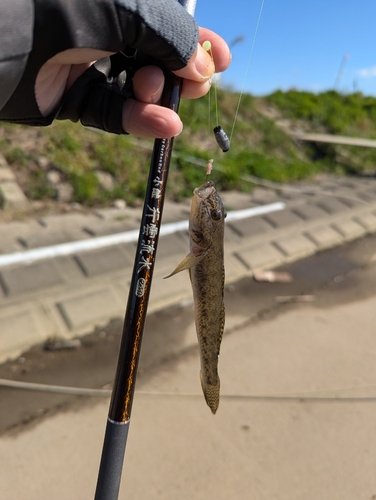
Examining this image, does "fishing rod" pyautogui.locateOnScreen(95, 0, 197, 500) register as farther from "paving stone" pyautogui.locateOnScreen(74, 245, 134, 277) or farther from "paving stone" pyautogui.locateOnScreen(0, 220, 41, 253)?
"paving stone" pyautogui.locateOnScreen(0, 220, 41, 253)

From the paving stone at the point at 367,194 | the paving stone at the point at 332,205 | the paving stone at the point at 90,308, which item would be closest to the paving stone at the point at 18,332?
the paving stone at the point at 90,308

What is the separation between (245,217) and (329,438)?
3344 millimetres

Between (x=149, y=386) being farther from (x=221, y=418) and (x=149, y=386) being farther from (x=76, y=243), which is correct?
(x=76, y=243)

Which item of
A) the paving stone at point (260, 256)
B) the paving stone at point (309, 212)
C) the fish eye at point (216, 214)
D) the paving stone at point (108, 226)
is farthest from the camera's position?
the paving stone at point (309, 212)

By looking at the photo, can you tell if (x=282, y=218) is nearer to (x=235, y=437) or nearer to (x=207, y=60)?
(x=235, y=437)

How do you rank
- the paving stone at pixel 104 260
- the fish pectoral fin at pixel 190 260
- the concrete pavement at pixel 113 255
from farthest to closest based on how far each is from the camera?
the paving stone at pixel 104 260
the concrete pavement at pixel 113 255
the fish pectoral fin at pixel 190 260

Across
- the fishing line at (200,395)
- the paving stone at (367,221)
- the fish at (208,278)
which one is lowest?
the paving stone at (367,221)

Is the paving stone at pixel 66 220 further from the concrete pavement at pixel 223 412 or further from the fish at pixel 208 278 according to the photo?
the fish at pixel 208 278

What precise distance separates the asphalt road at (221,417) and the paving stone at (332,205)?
2820mm

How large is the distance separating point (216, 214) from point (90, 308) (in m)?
2.27

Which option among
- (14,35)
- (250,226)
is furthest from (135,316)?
(250,226)

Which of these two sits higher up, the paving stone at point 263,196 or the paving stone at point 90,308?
the paving stone at point 90,308

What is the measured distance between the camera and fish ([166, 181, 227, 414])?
1527mm

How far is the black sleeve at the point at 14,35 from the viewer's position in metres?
1.27
